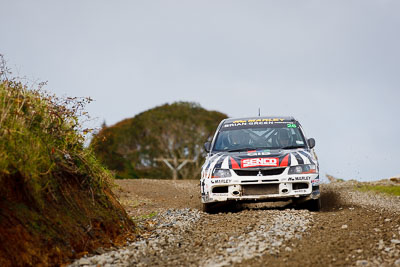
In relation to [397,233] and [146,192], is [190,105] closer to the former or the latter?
[146,192]

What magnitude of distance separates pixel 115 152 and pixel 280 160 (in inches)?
1198

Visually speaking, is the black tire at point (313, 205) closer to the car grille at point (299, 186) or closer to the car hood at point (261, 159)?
the car grille at point (299, 186)

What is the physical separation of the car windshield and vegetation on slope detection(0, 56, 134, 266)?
3.40 metres

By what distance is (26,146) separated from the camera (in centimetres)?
589

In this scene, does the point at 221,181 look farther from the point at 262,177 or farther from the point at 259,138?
the point at 259,138

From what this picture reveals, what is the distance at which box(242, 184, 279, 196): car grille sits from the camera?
30.2 ft

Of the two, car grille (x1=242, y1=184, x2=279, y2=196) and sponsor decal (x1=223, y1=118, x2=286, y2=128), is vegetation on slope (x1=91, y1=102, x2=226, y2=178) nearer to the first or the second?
sponsor decal (x1=223, y1=118, x2=286, y2=128)

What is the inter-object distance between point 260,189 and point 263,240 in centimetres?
285

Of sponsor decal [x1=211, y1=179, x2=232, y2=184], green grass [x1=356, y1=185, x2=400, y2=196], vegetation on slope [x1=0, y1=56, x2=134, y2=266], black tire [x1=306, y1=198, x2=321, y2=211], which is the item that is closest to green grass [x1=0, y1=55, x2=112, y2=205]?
vegetation on slope [x1=0, y1=56, x2=134, y2=266]

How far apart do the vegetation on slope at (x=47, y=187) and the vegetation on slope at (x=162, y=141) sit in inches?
1148

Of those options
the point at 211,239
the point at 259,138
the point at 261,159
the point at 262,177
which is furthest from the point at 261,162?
the point at 211,239

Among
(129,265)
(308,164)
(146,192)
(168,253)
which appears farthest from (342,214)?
(146,192)

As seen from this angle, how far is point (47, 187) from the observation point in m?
6.21

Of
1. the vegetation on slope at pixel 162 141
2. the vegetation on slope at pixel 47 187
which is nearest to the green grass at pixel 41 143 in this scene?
the vegetation on slope at pixel 47 187
